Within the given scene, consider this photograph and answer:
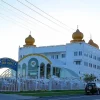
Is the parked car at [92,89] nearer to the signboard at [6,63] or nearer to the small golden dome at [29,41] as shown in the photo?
the signboard at [6,63]

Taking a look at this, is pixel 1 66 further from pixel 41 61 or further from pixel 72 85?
pixel 41 61

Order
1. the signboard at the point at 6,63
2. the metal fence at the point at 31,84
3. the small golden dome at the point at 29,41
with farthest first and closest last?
the small golden dome at the point at 29,41 < the signboard at the point at 6,63 < the metal fence at the point at 31,84

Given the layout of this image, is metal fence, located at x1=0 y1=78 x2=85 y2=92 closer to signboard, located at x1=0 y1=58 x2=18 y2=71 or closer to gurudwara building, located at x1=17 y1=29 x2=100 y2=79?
signboard, located at x1=0 y1=58 x2=18 y2=71

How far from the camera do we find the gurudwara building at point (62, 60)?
61.9 metres

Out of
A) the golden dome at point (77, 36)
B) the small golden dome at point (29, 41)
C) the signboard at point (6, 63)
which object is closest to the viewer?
the signboard at point (6, 63)

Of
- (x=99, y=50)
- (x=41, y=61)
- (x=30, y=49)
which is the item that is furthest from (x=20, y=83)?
(x=99, y=50)

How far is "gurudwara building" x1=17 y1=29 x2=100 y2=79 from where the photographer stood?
61.9 m

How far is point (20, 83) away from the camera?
3250 centimetres

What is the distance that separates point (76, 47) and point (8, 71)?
617 inches

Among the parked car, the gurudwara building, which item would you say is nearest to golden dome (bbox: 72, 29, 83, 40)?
the gurudwara building

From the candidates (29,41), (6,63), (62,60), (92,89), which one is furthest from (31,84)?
(29,41)

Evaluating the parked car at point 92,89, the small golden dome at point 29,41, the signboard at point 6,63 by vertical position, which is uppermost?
the small golden dome at point 29,41

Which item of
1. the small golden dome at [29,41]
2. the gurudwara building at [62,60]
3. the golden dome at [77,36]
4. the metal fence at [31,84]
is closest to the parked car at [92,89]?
the metal fence at [31,84]

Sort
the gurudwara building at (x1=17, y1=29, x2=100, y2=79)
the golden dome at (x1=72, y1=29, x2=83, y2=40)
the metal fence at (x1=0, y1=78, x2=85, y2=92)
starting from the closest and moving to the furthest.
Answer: the metal fence at (x1=0, y1=78, x2=85, y2=92) < the gurudwara building at (x1=17, y1=29, x2=100, y2=79) < the golden dome at (x1=72, y1=29, x2=83, y2=40)
